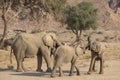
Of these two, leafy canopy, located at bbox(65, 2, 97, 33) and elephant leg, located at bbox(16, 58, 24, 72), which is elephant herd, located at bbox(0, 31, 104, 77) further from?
leafy canopy, located at bbox(65, 2, 97, 33)

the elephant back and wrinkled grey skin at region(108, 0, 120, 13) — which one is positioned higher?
wrinkled grey skin at region(108, 0, 120, 13)

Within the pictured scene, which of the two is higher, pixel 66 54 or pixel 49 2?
pixel 49 2

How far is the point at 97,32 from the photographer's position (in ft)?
274

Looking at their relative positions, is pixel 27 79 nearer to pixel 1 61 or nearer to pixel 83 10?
pixel 1 61

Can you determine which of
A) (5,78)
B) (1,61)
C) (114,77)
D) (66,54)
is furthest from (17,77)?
(1,61)

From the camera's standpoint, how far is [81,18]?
57.3 m

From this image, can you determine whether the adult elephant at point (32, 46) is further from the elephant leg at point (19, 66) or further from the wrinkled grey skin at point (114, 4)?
the wrinkled grey skin at point (114, 4)

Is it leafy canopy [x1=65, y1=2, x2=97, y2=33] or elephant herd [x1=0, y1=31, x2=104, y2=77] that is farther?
leafy canopy [x1=65, y1=2, x2=97, y2=33]

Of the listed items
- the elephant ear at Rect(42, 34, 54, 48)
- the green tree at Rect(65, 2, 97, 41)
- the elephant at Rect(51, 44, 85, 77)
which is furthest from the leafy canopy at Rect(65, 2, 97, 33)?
the elephant at Rect(51, 44, 85, 77)

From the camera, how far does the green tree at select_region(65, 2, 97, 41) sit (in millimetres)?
56231

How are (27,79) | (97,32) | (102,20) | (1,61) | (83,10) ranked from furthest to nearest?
1. (102,20)
2. (97,32)
3. (83,10)
4. (1,61)
5. (27,79)

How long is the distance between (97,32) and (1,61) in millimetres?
57042

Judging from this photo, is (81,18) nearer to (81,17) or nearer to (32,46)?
(81,17)

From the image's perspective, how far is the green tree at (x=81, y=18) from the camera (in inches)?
2214
